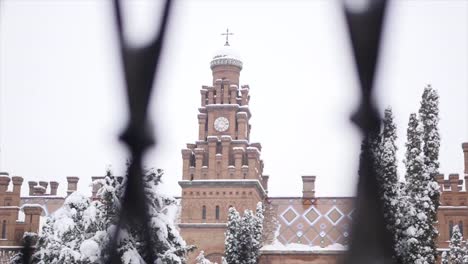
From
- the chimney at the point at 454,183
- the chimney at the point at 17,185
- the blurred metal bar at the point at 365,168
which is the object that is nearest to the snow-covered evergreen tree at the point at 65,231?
the blurred metal bar at the point at 365,168

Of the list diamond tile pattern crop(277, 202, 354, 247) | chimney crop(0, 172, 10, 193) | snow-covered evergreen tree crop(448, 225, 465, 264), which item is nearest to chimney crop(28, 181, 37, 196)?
chimney crop(0, 172, 10, 193)

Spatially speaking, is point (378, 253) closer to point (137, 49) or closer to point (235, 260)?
point (137, 49)

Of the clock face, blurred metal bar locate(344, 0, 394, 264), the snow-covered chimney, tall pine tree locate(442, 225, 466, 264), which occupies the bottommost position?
blurred metal bar locate(344, 0, 394, 264)

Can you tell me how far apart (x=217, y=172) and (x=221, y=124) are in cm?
264

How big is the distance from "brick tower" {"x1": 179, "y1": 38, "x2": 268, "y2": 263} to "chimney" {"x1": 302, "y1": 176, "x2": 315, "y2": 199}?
4.43 m

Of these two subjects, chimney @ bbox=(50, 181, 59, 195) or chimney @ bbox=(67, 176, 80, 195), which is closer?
chimney @ bbox=(67, 176, 80, 195)

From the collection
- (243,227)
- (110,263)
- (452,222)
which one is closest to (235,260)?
(243,227)

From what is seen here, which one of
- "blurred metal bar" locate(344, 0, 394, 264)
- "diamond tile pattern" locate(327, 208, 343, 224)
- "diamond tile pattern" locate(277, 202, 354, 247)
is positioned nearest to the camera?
"blurred metal bar" locate(344, 0, 394, 264)

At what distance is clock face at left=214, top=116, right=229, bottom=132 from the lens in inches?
1670

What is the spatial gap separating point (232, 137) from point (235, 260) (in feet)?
37.3

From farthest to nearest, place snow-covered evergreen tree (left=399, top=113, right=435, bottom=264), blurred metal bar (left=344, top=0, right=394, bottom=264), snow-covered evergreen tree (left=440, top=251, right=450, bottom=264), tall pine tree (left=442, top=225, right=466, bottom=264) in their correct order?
snow-covered evergreen tree (left=440, top=251, right=450, bottom=264) < tall pine tree (left=442, top=225, right=466, bottom=264) < snow-covered evergreen tree (left=399, top=113, right=435, bottom=264) < blurred metal bar (left=344, top=0, right=394, bottom=264)

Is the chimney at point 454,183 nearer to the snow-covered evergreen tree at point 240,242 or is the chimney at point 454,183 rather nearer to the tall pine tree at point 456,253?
the tall pine tree at point 456,253

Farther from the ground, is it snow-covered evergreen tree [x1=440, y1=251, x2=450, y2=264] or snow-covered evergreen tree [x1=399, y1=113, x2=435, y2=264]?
snow-covered evergreen tree [x1=399, y1=113, x2=435, y2=264]

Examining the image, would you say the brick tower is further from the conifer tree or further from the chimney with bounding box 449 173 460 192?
the conifer tree
